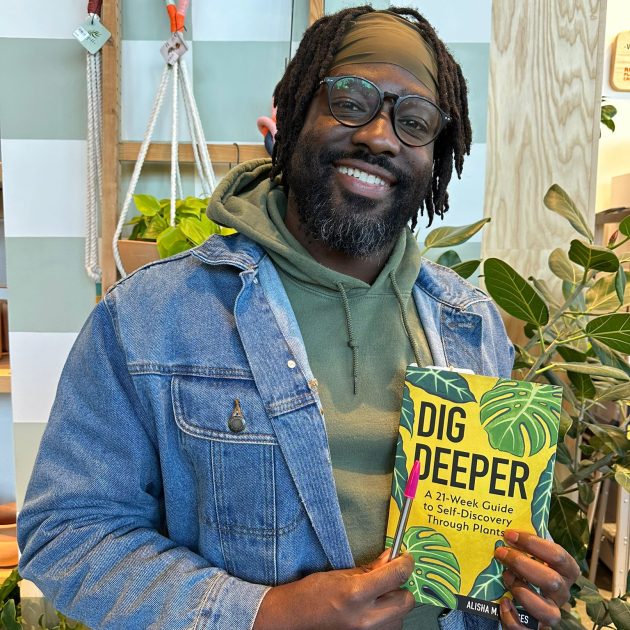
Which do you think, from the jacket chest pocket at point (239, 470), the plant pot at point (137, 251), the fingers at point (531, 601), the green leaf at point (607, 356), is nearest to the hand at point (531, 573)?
the fingers at point (531, 601)

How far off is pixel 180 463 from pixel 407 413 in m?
0.30

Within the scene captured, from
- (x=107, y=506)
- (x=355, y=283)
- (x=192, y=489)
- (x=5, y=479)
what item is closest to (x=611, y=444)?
(x=355, y=283)

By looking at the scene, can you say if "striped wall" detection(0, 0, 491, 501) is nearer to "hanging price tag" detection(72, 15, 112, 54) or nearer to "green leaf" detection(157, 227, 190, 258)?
"hanging price tag" detection(72, 15, 112, 54)

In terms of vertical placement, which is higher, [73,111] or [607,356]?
[73,111]

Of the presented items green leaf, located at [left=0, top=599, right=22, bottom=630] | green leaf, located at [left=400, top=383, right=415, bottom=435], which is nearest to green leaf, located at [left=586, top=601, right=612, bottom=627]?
green leaf, located at [left=400, top=383, right=415, bottom=435]

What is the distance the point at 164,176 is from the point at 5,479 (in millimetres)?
1286

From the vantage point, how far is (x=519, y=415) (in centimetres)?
68

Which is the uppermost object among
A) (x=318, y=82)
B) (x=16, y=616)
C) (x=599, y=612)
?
(x=318, y=82)

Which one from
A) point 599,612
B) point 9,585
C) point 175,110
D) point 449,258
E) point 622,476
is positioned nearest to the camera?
point 622,476

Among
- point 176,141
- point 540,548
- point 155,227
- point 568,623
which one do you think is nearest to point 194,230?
point 155,227

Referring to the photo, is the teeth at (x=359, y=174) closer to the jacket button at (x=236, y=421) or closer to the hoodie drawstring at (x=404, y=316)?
the hoodie drawstring at (x=404, y=316)

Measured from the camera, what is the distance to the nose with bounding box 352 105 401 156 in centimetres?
77

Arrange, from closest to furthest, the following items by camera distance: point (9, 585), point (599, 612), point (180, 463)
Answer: point (180, 463) < point (599, 612) < point (9, 585)

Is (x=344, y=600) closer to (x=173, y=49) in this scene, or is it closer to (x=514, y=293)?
(x=514, y=293)
